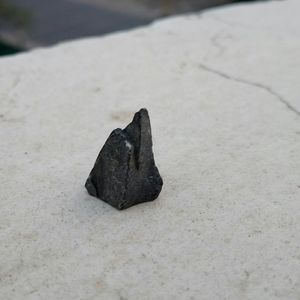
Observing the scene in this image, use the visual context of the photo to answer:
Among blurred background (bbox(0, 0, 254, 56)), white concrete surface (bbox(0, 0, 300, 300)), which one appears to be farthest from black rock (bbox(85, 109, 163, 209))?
blurred background (bbox(0, 0, 254, 56))

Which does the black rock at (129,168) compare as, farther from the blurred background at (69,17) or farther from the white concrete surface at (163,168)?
the blurred background at (69,17)

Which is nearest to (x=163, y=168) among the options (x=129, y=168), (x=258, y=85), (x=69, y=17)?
(x=129, y=168)

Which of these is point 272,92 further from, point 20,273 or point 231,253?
point 20,273

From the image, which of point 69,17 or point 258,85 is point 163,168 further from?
point 69,17

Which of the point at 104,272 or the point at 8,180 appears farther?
the point at 8,180

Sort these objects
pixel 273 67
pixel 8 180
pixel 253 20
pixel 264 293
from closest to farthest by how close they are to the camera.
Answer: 1. pixel 264 293
2. pixel 8 180
3. pixel 273 67
4. pixel 253 20

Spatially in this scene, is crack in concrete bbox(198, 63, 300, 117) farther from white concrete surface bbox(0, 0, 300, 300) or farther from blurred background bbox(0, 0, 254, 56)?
blurred background bbox(0, 0, 254, 56)

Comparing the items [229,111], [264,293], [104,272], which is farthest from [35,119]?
[264,293]

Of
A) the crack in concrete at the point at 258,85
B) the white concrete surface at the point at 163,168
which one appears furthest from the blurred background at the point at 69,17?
the crack in concrete at the point at 258,85
